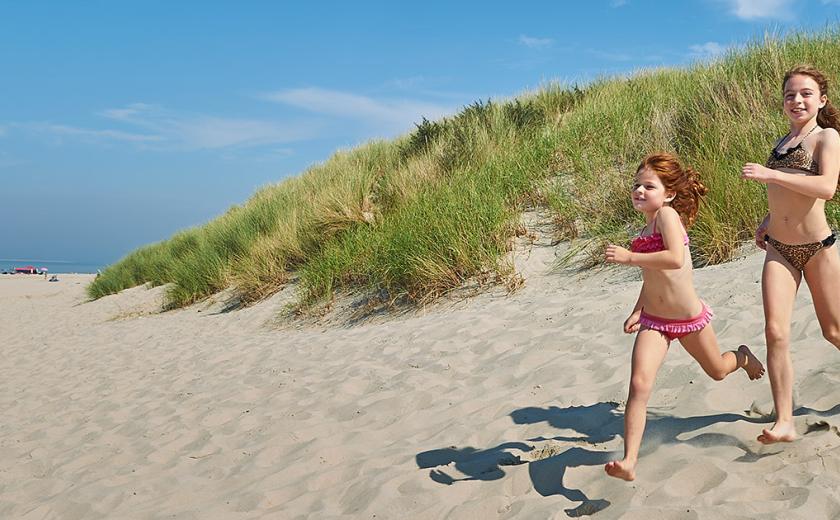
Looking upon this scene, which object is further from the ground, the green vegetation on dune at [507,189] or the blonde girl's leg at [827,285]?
the green vegetation on dune at [507,189]

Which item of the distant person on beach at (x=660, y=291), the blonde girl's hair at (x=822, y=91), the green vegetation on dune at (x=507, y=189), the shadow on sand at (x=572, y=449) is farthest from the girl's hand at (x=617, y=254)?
the green vegetation on dune at (x=507, y=189)

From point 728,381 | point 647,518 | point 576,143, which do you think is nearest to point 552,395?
point 728,381

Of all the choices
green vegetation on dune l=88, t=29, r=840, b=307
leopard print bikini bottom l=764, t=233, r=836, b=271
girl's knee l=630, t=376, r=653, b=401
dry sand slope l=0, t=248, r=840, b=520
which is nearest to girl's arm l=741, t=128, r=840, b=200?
leopard print bikini bottom l=764, t=233, r=836, b=271

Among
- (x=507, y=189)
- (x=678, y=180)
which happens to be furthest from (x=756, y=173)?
(x=507, y=189)

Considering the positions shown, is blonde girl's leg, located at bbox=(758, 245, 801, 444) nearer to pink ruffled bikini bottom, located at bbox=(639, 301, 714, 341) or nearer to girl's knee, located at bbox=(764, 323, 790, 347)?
girl's knee, located at bbox=(764, 323, 790, 347)

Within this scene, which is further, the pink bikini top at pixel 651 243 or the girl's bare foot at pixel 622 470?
the pink bikini top at pixel 651 243

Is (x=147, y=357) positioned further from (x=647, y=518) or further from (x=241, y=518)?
(x=647, y=518)

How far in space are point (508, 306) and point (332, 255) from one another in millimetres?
3783

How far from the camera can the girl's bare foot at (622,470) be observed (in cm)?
280

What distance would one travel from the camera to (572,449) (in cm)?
353

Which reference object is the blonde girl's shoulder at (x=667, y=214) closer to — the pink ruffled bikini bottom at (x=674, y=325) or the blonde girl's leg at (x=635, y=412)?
the pink ruffled bikini bottom at (x=674, y=325)

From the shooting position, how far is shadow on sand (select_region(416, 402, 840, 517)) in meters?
3.16

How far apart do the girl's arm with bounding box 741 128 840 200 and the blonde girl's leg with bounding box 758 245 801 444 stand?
353 millimetres

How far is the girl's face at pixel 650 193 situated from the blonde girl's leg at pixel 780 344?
561 millimetres
